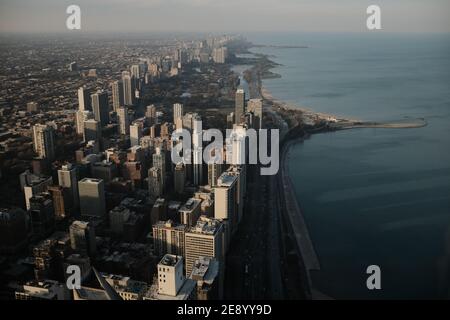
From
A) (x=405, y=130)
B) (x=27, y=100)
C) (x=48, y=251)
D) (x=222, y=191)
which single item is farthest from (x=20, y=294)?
(x=405, y=130)

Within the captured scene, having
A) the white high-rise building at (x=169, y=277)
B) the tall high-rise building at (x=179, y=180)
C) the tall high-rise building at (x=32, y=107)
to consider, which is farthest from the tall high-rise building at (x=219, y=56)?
the white high-rise building at (x=169, y=277)

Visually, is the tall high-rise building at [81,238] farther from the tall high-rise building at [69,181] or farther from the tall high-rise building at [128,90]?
the tall high-rise building at [128,90]

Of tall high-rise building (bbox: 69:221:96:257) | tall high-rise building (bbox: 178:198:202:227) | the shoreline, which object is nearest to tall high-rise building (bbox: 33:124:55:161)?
tall high-rise building (bbox: 69:221:96:257)

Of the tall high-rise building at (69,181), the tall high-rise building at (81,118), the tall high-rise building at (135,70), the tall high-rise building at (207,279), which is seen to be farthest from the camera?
the tall high-rise building at (135,70)

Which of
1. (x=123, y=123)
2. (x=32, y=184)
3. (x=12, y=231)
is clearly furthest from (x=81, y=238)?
(x=123, y=123)

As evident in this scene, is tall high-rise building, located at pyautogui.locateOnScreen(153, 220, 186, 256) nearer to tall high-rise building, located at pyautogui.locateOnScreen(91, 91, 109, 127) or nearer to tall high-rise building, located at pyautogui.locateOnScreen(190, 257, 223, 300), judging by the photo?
tall high-rise building, located at pyautogui.locateOnScreen(190, 257, 223, 300)

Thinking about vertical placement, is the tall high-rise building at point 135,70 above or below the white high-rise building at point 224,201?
above
